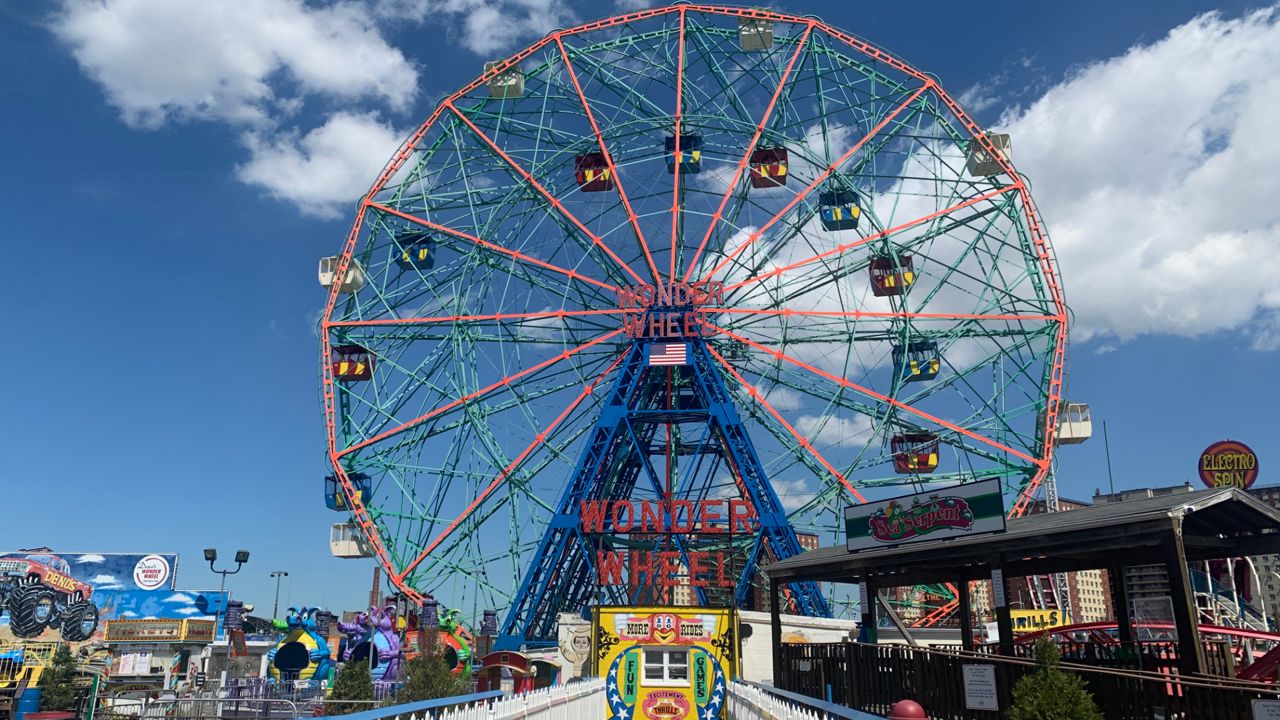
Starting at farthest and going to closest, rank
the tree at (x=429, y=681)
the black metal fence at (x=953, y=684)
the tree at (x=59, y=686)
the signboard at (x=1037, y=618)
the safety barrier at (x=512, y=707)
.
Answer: the signboard at (x=1037, y=618), the tree at (x=59, y=686), the tree at (x=429, y=681), the black metal fence at (x=953, y=684), the safety barrier at (x=512, y=707)

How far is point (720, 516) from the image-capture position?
33.5 m

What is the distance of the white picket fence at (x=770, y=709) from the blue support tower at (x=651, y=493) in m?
17.3

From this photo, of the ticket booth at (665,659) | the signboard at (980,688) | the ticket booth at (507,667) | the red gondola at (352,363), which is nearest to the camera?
the signboard at (980,688)

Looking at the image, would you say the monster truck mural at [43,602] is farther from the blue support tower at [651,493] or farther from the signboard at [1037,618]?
the signboard at [1037,618]

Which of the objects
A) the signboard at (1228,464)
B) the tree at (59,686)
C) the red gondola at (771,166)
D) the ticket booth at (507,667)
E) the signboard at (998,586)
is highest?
the red gondola at (771,166)

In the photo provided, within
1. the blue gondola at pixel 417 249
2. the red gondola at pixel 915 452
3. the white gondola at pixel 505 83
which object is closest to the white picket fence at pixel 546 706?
the red gondola at pixel 915 452

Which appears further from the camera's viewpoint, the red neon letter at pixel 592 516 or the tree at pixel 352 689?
the red neon letter at pixel 592 516

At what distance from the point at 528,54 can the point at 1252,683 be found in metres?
36.2

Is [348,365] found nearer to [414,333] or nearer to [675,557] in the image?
[414,333]

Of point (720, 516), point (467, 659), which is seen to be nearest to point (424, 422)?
point (467, 659)

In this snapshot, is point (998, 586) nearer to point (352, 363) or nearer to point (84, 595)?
point (352, 363)

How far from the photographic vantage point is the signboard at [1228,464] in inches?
1431

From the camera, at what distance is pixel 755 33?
38594 millimetres

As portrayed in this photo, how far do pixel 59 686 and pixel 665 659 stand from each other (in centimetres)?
2802
